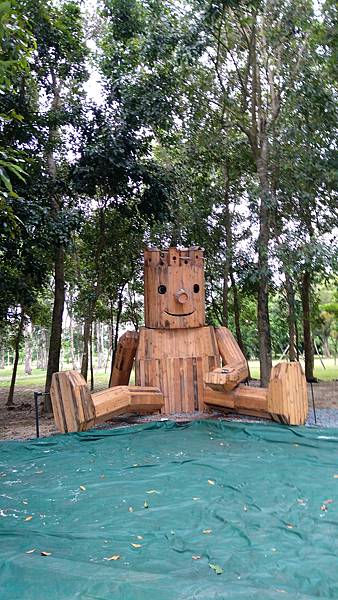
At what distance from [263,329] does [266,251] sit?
1551mm

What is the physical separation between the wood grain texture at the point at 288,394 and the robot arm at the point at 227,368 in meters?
0.54

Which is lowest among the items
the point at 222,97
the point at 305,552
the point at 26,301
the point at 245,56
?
the point at 305,552

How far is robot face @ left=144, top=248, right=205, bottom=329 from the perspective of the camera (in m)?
7.16

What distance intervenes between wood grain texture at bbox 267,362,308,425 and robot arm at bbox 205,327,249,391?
1.78ft

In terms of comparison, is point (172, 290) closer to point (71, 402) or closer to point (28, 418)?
point (71, 402)

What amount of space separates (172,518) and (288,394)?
3271 mm

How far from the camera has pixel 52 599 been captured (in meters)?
1.98

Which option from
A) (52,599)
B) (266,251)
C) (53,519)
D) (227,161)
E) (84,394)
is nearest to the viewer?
(52,599)

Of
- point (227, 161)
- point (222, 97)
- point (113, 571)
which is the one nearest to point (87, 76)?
point (222, 97)

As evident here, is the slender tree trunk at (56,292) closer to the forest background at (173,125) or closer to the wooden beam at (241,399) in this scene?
the forest background at (173,125)

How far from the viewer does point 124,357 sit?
776cm

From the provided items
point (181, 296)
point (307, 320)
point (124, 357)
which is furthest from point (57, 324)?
point (307, 320)

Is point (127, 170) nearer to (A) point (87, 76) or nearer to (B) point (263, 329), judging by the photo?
(A) point (87, 76)

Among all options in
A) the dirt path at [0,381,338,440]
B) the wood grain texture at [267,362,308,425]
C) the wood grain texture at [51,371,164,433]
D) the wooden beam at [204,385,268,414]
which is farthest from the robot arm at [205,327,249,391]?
the dirt path at [0,381,338,440]
